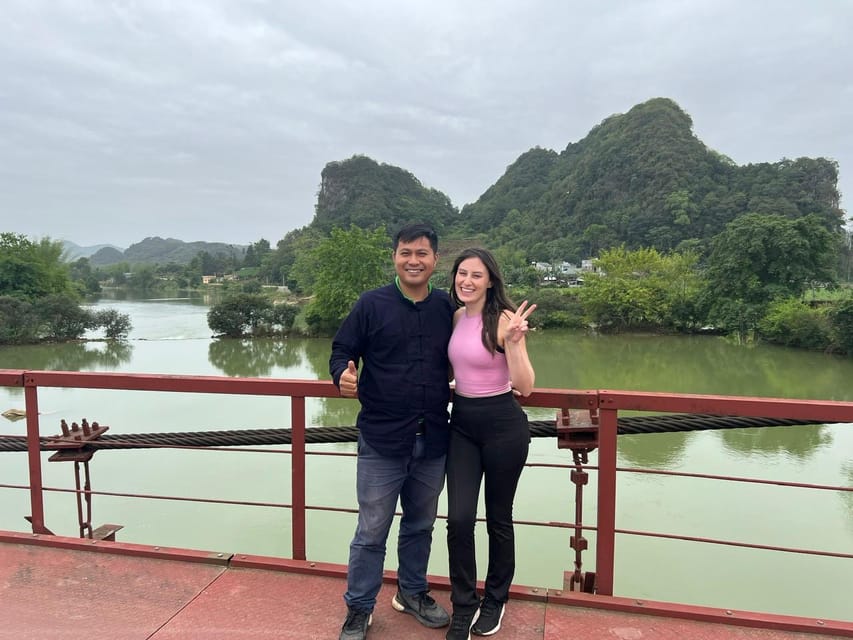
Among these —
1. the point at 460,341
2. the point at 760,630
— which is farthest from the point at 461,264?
the point at 760,630

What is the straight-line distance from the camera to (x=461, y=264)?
1.62 metres

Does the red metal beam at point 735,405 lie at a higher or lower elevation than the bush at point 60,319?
higher

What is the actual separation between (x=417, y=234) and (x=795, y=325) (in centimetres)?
2240

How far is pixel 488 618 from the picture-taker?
161 centimetres

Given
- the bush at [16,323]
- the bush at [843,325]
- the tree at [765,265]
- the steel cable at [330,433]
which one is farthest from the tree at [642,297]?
the steel cable at [330,433]

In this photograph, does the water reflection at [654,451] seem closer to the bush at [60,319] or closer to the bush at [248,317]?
the bush at [248,317]

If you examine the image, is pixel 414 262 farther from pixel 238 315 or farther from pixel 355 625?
pixel 238 315

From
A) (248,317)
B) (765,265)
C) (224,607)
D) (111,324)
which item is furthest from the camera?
(248,317)

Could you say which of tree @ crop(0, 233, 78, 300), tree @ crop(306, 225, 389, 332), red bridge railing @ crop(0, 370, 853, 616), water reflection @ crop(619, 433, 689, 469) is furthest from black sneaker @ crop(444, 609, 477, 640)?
tree @ crop(0, 233, 78, 300)

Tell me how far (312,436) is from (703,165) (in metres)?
59.3

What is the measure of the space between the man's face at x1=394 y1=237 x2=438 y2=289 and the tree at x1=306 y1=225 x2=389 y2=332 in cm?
2246

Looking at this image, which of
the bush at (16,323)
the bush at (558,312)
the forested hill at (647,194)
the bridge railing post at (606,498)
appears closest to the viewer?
the bridge railing post at (606,498)

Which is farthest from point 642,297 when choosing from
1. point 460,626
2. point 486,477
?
point 460,626

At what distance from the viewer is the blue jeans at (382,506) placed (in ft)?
5.29
